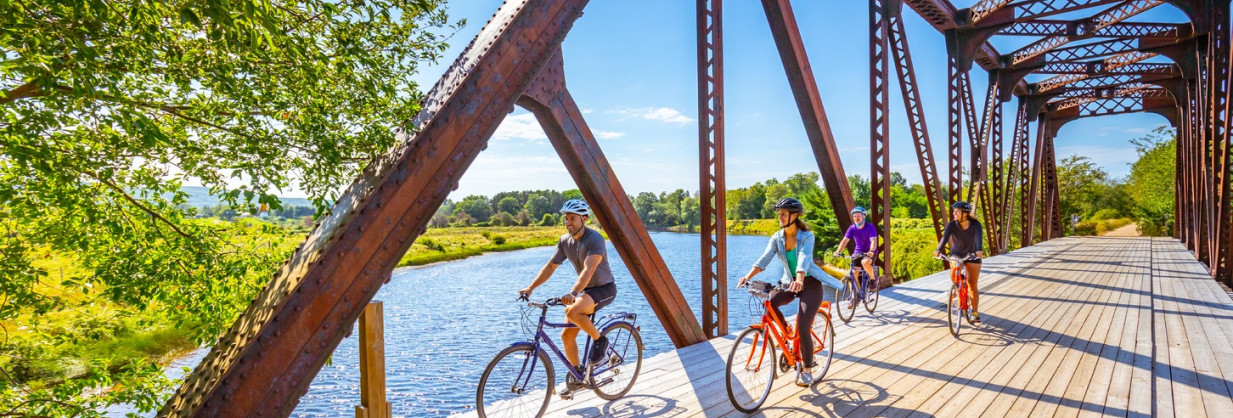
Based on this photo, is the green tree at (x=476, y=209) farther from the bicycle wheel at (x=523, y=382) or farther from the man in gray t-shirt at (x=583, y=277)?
the bicycle wheel at (x=523, y=382)

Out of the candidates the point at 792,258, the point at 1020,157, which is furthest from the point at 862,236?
the point at 1020,157

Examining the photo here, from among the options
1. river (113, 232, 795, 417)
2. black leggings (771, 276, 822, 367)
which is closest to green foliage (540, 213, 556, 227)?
river (113, 232, 795, 417)

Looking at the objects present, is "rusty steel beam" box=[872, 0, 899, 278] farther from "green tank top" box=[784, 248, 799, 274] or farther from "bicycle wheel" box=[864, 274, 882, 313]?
"green tank top" box=[784, 248, 799, 274]

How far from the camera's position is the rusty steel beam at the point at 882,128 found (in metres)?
9.77

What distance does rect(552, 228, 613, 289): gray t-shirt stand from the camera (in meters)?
4.04

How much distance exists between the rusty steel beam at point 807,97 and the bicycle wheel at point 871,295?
1075 millimetres

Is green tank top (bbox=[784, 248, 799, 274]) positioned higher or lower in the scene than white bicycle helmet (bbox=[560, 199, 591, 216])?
lower

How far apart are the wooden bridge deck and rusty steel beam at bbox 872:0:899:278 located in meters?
1.19

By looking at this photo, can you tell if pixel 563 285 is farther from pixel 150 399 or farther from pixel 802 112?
pixel 150 399

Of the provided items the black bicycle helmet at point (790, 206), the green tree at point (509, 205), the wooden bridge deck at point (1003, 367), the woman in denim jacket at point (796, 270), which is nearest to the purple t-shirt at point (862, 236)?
the wooden bridge deck at point (1003, 367)

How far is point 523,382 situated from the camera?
12.1 feet

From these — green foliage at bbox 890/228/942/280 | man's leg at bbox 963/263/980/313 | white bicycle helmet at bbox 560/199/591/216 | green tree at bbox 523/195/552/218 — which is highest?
green tree at bbox 523/195/552/218

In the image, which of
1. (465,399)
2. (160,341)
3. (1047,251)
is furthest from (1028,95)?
(160,341)

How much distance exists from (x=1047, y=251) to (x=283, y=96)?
22306mm
